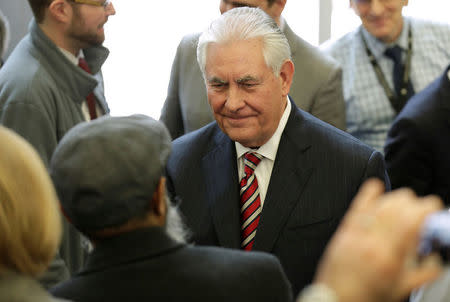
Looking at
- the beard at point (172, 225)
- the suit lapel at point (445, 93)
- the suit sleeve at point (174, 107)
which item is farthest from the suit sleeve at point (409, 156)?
the beard at point (172, 225)

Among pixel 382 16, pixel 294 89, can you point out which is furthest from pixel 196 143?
pixel 382 16

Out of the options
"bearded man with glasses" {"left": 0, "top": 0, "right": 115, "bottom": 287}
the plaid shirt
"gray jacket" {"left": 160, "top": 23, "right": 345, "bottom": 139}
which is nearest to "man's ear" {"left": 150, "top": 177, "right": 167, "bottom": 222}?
"bearded man with glasses" {"left": 0, "top": 0, "right": 115, "bottom": 287}

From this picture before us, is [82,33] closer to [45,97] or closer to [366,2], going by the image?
[45,97]

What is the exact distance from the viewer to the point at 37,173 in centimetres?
124

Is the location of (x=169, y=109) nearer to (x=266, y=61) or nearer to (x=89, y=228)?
(x=266, y=61)

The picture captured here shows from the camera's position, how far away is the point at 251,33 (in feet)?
7.72

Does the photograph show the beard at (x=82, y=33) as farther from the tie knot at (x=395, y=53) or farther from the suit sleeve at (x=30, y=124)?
the tie knot at (x=395, y=53)

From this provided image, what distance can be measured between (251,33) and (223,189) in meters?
0.54

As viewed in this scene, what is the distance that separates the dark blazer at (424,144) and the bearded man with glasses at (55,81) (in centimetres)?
131

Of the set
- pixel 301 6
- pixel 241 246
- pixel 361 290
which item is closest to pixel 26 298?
pixel 361 290

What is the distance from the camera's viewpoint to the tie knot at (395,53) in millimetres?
3551

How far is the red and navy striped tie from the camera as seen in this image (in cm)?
232

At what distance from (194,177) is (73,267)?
77 centimetres

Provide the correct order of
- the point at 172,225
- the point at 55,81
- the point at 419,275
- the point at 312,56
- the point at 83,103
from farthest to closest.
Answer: the point at 312,56 < the point at 83,103 < the point at 55,81 < the point at 172,225 < the point at 419,275
